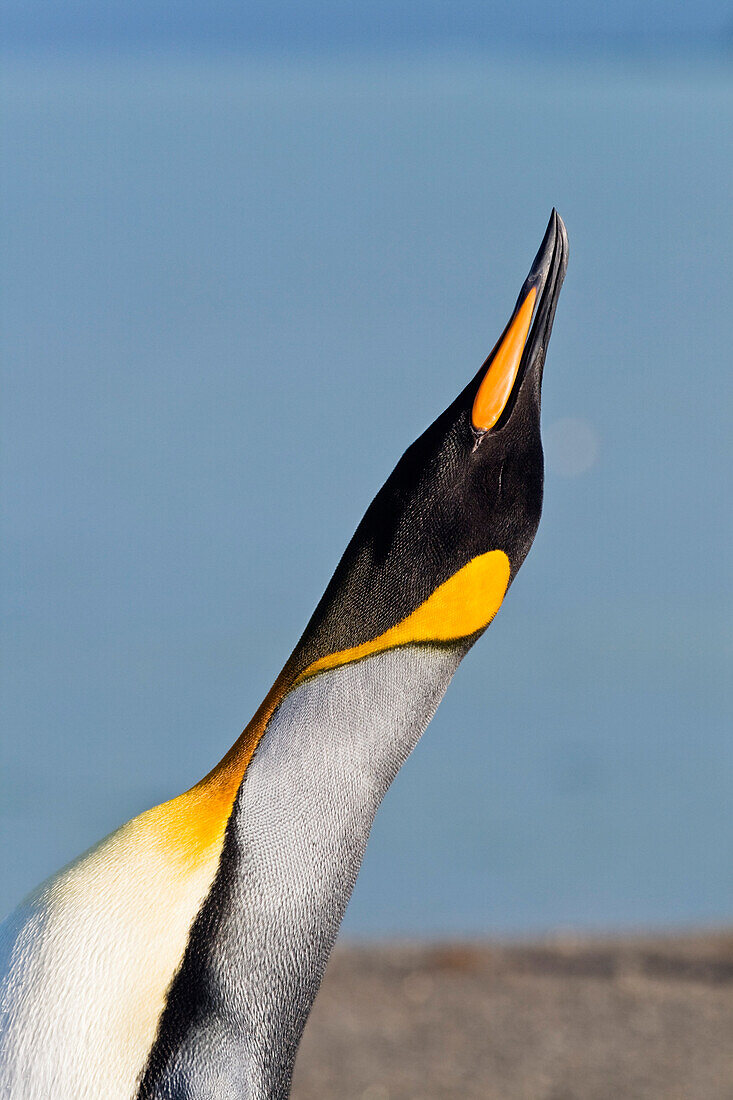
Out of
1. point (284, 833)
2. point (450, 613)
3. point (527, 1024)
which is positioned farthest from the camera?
point (527, 1024)

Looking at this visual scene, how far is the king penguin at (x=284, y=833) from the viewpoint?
5.65 feet

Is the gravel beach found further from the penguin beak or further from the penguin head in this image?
the penguin beak

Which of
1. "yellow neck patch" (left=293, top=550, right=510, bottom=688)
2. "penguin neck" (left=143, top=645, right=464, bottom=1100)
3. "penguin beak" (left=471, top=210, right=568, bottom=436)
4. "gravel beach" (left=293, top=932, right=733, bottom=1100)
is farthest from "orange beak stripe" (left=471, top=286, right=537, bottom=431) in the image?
"gravel beach" (left=293, top=932, right=733, bottom=1100)

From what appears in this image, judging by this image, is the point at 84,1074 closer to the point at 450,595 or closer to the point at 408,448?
the point at 450,595

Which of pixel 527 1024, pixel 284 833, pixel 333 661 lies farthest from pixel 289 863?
pixel 527 1024

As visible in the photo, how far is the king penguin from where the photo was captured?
5.65 ft

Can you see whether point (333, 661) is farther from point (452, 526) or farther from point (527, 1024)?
point (527, 1024)

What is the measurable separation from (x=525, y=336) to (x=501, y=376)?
96 millimetres

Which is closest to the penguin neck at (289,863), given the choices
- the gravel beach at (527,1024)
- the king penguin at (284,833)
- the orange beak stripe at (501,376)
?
the king penguin at (284,833)

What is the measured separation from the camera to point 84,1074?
1.69 meters

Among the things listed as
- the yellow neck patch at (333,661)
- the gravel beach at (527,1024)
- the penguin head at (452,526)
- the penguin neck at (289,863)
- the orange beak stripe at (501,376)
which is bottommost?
the gravel beach at (527,1024)

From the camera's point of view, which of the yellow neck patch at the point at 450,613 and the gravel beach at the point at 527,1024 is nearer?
the yellow neck patch at the point at 450,613

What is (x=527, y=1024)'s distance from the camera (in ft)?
21.9

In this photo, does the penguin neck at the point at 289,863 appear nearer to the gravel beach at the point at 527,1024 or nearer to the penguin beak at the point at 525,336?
the penguin beak at the point at 525,336
